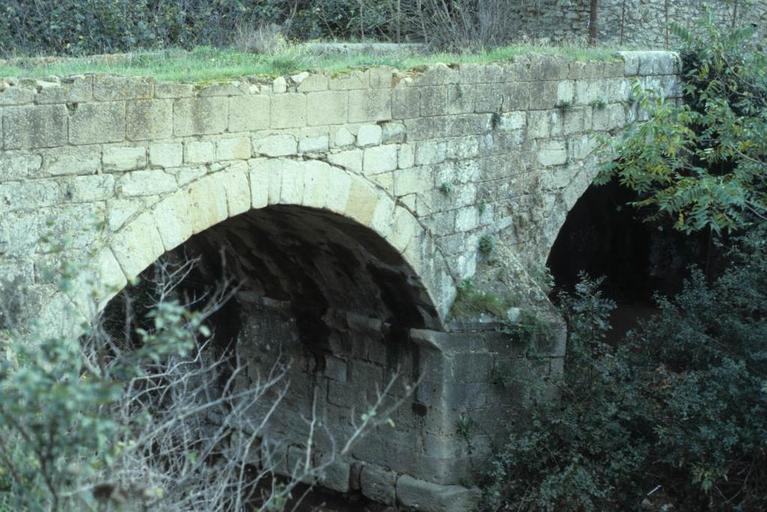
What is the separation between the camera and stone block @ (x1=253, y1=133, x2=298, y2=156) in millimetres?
6730

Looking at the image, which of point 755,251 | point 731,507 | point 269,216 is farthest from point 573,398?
point 269,216

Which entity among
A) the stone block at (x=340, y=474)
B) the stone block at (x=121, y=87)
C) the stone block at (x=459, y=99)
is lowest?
the stone block at (x=340, y=474)

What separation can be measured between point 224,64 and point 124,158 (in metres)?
1.71

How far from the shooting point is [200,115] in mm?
6340

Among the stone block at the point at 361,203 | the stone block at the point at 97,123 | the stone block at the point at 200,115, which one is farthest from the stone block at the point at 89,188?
the stone block at the point at 361,203

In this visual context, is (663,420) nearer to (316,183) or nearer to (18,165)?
(316,183)

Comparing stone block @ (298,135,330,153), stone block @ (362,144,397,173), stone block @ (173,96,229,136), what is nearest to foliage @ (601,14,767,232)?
stone block @ (362,144,397,173)

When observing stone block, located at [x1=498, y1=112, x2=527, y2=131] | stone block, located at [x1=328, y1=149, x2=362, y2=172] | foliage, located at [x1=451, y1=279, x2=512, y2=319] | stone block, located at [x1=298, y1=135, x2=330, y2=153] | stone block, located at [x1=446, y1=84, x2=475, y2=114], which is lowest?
foliage, located at [x1=451, y1=279, x2=512, y2=319]

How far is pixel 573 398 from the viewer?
29.0 feet

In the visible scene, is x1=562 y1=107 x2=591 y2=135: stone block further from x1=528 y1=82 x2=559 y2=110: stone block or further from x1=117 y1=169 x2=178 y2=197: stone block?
x1=117 y1=169 x2=178 y2=197: stone block

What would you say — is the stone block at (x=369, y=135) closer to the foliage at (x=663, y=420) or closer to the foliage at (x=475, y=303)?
the foliage at (x=475, y=303)

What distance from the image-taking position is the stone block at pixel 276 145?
6.73 metres

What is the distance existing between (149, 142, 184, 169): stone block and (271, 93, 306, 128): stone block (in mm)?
783

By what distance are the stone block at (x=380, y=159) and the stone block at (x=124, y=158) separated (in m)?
1.94
